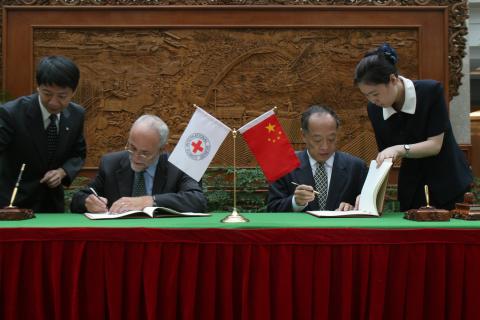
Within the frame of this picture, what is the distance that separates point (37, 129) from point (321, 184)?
155cm

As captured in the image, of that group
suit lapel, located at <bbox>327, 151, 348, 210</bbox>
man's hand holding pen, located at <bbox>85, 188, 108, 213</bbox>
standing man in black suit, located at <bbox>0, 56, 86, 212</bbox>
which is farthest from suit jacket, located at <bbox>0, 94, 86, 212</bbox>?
suit lapel, located at <bbox>327, 151, 348, 210</bbox>

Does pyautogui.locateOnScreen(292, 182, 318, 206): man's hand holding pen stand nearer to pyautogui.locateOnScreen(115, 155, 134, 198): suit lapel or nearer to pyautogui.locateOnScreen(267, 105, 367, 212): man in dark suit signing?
pyautogui.locateOnScreen(267, 105, 367, 212): man in dark suit signing

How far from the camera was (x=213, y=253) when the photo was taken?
2.04 meters

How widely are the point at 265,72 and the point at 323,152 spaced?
2737 mm

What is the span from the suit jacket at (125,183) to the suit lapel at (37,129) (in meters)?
0.29

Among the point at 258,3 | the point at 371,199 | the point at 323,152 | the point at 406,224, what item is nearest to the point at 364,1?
→ the point at 258,3

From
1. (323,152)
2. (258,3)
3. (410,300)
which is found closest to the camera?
(410,300)

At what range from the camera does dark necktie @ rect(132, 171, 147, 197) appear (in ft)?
9.68

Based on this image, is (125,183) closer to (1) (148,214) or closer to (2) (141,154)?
(2) (141,154)

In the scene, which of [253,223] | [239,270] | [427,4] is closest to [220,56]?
[427,4]

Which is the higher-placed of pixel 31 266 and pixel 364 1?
pixel 364 1

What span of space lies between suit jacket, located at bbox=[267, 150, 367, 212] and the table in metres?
0.89

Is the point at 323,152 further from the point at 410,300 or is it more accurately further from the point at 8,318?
the point at 8,318

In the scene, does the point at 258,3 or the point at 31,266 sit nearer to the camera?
the point at 31,266
